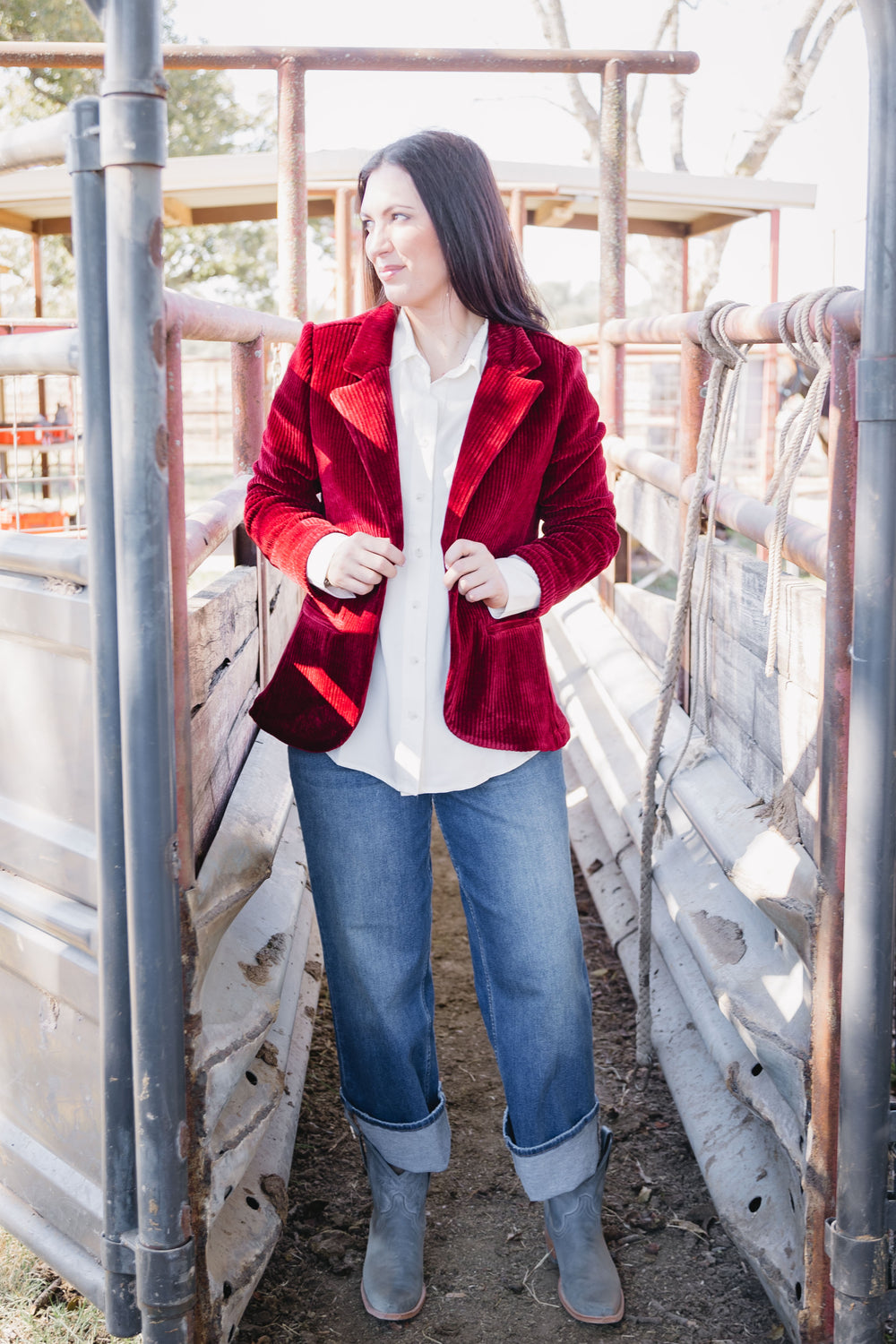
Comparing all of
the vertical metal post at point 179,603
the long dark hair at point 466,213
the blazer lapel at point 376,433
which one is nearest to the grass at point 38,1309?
the vertical metal post at point 179,603

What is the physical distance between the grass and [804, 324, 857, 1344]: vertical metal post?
114 cm

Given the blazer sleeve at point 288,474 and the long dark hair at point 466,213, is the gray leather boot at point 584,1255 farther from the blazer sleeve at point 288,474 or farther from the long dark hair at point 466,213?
the long dark hair at point 466,213

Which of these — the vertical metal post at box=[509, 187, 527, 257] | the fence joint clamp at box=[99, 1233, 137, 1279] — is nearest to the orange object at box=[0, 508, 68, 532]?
the vertical metal post at box=[509, 187, 527, 257]

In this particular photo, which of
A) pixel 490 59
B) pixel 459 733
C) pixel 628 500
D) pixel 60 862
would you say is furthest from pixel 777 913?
pixel 490 59

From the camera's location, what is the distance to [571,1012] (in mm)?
2094

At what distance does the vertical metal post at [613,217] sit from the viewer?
406 centimetres

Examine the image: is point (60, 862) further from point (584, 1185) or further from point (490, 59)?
point (490, 59)

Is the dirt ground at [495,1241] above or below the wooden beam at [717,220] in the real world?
below

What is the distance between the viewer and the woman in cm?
191

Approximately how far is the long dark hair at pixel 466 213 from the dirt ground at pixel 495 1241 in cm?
169

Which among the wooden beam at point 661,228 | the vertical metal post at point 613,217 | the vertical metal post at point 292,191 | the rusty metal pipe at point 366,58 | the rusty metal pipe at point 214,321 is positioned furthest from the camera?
the wooden beam at point 661,228

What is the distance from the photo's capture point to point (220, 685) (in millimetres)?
2143

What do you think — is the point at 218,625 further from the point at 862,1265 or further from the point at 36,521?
the point at 36,521

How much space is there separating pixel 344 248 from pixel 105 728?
20.6 feet
